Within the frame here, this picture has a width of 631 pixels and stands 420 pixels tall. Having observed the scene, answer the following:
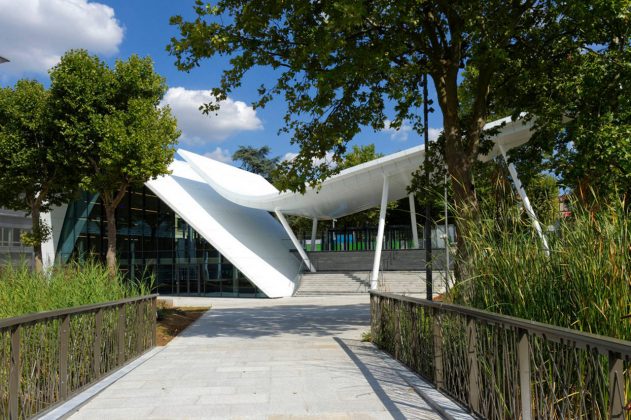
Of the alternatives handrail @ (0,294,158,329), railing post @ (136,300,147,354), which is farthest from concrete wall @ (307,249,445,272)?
handrail @ (0,294,158,329)

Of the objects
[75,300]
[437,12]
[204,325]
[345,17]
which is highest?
[437,12]

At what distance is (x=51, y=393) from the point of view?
5539 millimetres

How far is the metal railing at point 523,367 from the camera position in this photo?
3.23 meters

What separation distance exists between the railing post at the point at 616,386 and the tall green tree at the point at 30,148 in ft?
67.5

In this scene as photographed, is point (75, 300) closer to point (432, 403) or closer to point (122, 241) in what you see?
point (432, 403)

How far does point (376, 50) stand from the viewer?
10.9 meters

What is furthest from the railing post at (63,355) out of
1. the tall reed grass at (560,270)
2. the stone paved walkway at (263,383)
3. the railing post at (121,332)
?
the tall reed grass at (560,270)

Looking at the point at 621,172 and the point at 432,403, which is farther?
the point at 621,172

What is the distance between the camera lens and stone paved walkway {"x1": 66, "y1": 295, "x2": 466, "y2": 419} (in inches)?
214

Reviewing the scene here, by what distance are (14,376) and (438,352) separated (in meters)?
3.94

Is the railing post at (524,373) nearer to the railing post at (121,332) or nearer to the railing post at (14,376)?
the railing post at (14,376)

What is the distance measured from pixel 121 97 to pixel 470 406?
1864 centimetres

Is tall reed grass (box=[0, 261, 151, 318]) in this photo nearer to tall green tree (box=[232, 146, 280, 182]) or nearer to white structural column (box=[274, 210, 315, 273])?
white structural column (box=[274, 210, 315, 273])

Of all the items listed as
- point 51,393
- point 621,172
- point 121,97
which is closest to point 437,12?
point 621,172
